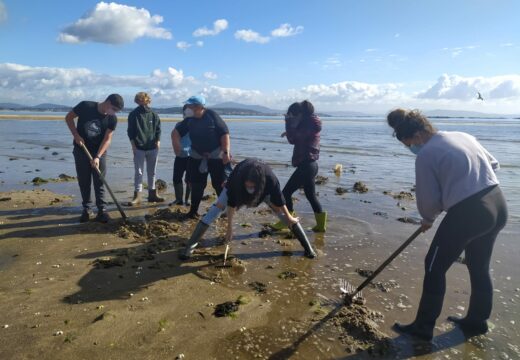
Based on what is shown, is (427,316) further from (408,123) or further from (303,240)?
(303,240)

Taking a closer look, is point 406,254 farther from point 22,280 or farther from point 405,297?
point 22,280

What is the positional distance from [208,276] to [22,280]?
213cm

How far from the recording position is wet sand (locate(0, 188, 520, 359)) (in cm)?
341

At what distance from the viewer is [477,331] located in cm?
376

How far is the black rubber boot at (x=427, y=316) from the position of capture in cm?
356

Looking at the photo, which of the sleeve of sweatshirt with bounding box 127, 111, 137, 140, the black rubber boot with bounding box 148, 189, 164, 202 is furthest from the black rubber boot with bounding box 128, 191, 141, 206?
the sleeve of sweatshirt with bounding box 127, 111, 137, 140

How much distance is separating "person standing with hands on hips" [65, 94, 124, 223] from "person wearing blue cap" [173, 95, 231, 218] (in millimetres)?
1162

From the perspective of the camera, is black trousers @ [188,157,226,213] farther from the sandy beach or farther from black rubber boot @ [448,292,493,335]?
black rubber boot @ [448,292,493,335]

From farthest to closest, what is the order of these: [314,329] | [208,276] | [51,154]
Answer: [51,154]
[208,276]
[314,329]

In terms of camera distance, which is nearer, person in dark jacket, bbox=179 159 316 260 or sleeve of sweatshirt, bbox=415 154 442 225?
sleeve of sweatshirt, bbox=415 154 442 225

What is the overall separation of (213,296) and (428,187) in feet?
8.14

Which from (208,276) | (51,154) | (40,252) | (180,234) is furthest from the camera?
(51,154)

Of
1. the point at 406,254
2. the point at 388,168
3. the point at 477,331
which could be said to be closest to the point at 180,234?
the point at 406,254

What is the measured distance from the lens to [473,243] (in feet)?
11.9
